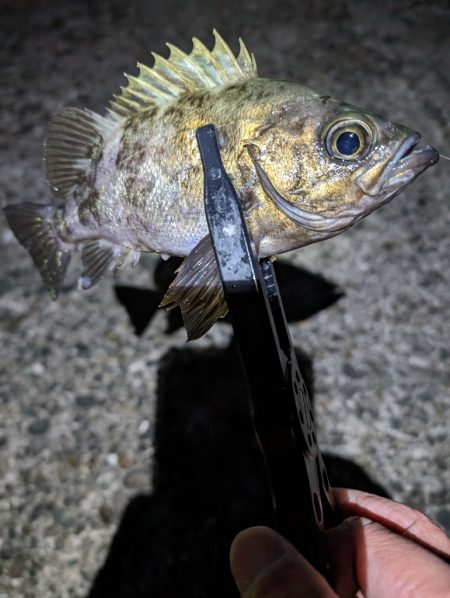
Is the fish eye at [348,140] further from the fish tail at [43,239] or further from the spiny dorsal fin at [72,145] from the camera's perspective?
the fish tail at [43,239]

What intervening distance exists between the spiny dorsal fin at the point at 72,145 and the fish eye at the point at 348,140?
2.10ft

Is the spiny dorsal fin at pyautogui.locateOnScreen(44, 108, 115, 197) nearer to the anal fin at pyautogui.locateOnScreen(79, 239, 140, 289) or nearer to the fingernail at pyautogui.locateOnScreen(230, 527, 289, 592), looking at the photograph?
the anal fin at pyautogui.locateOnScreen(79, 239, 140, 289)

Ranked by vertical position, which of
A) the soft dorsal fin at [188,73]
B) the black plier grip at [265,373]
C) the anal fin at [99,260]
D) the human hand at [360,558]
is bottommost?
the human hand at [360,558]

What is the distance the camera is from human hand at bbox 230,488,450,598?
1116 mm

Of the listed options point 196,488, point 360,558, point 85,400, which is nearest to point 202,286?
point 360,558

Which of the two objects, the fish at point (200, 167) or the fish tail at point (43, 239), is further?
the fish tail at point (43, 239)

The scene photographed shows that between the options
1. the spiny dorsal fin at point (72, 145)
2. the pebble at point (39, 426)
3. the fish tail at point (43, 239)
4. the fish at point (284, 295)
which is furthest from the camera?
the fish at point (284, 295)

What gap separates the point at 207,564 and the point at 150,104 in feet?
5.33

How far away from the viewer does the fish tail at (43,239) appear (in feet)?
5.33

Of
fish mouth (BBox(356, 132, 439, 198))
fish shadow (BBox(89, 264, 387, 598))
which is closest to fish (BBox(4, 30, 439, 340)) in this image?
fish mouth (BBox(356, 132, 439, 198))

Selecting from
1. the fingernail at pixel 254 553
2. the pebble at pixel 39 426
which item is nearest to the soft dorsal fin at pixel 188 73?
the fingernail at pixel 254 553

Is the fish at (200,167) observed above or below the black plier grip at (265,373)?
above

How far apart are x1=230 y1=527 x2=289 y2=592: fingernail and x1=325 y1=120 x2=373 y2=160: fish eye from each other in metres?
0.85

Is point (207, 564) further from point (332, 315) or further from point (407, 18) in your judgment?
point (407, 18)
